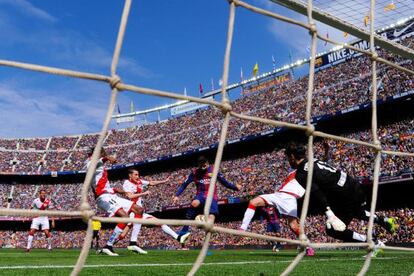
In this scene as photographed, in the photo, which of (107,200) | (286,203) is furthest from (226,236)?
(286,203)

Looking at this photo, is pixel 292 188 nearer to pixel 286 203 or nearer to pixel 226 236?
pixel 286 203

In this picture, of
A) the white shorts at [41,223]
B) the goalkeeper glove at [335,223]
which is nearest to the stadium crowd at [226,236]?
the white shorts at [41,223]

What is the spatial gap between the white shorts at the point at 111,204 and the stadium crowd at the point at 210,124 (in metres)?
17.5

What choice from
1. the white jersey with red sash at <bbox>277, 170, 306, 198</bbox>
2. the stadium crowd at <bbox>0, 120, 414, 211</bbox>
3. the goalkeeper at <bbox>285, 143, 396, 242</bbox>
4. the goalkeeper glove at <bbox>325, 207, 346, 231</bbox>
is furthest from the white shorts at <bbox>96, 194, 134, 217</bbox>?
the stadium crowd at <bbox>0, 120, 414, 211</bbox>

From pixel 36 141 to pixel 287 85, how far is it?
2648 cm

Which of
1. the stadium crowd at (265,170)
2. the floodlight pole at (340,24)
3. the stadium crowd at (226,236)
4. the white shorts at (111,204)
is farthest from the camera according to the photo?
the stadium crowd at (265,170)

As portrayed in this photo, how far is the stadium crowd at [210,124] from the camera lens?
2559cm

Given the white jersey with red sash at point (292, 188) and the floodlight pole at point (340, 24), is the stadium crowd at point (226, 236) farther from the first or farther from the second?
the floodlight pole at point (340, 24)

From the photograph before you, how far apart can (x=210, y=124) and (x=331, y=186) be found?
3138 cm

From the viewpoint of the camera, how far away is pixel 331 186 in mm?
4898

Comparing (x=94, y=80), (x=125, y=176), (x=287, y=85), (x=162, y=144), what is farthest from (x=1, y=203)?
(x=94, y=80)

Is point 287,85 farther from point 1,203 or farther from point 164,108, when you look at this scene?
point 1,203

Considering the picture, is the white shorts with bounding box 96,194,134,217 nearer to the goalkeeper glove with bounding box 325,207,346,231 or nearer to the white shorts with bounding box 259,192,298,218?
the white shorts with bounding box 259,192,298,218

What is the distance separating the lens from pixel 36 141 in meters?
45.8
